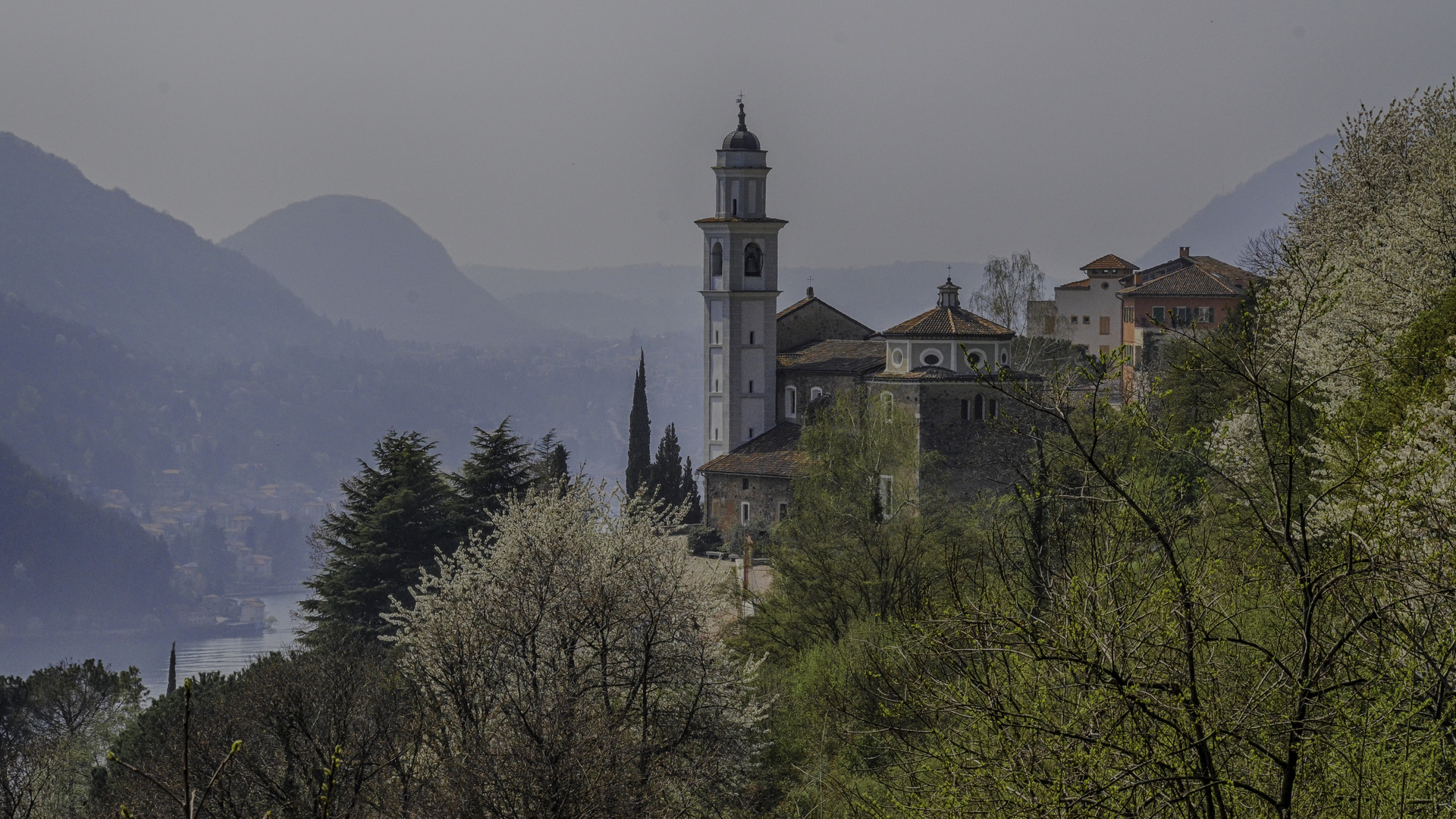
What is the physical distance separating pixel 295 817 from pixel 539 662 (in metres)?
3.31

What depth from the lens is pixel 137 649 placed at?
5832 inches

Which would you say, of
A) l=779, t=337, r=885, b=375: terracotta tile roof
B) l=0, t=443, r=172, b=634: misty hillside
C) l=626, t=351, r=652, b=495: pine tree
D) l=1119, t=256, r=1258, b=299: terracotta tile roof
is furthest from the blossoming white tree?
l=0, t=443, r=172, b=634: misty hillside

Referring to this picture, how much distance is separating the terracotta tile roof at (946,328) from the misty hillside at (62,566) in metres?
141

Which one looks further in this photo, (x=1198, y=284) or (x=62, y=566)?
(x=62, y=566)

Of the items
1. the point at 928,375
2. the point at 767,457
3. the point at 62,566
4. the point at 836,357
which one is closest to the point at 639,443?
the point at 767,457

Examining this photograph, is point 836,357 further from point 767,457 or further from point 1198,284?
point 1198,284

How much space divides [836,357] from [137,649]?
122 meters

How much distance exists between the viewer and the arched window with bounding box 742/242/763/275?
165 feet

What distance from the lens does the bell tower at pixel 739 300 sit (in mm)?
49094

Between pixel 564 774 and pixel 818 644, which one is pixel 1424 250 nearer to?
pixel 818 644

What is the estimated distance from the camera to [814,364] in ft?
157

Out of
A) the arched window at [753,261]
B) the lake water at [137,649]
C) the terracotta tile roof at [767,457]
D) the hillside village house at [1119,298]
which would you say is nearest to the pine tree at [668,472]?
the terracotta tile roof at [767,457]

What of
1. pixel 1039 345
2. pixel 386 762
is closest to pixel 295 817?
pixel 386 762

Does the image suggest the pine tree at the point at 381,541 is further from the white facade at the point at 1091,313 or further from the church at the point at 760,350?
the white facade at the point at 1091,313
